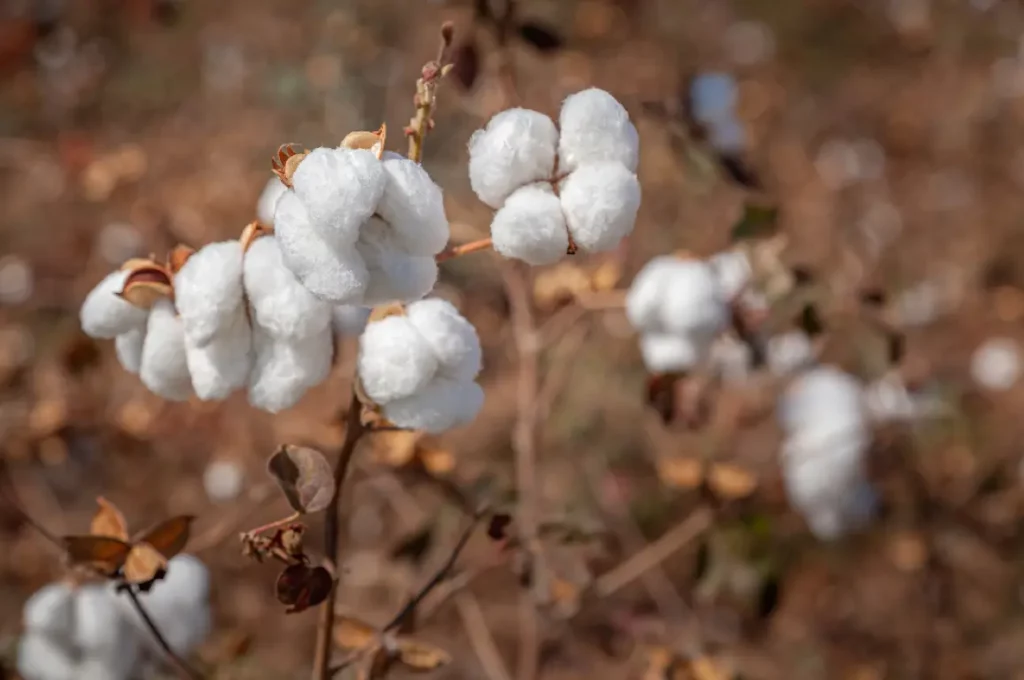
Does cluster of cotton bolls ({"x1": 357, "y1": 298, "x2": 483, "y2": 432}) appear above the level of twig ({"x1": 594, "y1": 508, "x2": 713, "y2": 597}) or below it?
above

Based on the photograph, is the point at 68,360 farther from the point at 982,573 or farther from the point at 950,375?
the point at 950,375

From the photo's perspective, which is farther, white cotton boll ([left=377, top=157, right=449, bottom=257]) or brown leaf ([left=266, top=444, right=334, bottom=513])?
brown leaf ([left=266, top=444, right=334, bottom=513])

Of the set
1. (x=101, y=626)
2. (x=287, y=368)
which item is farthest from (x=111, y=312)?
(x=101, y=626)

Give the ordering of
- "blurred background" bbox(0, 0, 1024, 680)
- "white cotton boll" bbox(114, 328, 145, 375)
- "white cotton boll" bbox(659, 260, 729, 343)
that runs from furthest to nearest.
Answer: "blurred background" bbox(0, 0, 1024, 680), "white cotton boll" bbox(659, 260, 729, 343), "white cotton boll" bbox(114, 328, 145, 375)

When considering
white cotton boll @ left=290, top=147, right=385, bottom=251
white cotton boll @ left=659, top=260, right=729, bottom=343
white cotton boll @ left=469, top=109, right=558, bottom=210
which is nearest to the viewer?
white cotton boll @ left=290, top=147, right=385, bottom=251

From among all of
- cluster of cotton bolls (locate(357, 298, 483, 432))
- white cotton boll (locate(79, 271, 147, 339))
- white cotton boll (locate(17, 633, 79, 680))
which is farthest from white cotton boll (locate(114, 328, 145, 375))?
white cotton boll (locate(17, 633, 79, 680))

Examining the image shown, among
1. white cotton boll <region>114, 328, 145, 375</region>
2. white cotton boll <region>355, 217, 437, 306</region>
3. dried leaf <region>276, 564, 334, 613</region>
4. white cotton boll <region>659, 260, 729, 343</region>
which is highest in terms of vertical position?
white cotton boll <region>355, 217, 437, 306</region>

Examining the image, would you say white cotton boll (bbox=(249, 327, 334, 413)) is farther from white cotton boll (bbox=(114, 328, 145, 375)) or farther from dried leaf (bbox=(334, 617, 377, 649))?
dried leaf (bbox=(334, 617, 377, 649))

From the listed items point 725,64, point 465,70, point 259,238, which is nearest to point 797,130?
point 725,64
